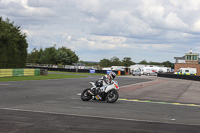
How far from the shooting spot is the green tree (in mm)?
46906

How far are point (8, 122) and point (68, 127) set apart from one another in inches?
Answer: 70.4

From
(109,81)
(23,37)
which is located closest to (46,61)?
(23,37)

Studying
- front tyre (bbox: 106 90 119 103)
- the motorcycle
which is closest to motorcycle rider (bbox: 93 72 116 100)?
the motorcycle

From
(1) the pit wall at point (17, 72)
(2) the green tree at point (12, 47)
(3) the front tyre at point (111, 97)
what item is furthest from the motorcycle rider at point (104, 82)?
(2) the green tree at point (12, 47)

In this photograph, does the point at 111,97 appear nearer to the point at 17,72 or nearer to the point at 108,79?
the point at 108,79

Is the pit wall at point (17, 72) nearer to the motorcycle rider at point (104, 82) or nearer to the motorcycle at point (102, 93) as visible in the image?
the motorcycle at point (102, 93)

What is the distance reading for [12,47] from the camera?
5059cm

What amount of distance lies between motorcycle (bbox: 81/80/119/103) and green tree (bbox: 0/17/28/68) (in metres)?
35.6

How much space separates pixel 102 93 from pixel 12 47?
39790mm

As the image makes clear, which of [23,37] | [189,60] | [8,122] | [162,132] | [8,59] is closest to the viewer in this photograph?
[162,132]

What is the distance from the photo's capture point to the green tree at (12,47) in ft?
154

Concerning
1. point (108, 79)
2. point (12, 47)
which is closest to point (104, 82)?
point (108, 79)

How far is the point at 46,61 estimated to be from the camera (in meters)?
135

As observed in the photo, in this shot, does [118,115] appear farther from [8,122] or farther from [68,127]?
[8,122]
